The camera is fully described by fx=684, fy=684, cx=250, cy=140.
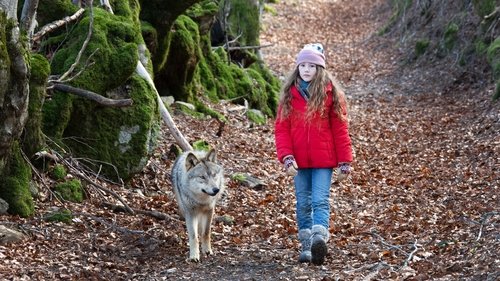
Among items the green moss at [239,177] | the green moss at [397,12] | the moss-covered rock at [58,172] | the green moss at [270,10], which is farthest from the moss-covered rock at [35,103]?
the green moss at [270,10]

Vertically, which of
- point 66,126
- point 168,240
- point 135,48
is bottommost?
point 168,240

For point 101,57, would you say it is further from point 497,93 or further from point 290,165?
point 497,93

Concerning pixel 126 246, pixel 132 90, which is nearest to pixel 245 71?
pixel 132 90

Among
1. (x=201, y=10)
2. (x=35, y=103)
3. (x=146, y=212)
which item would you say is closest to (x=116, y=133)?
(x=146, y=212)

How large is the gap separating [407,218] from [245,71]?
9037mm

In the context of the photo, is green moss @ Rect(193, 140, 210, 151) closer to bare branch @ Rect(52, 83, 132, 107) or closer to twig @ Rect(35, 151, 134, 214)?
twig @ Rect(35, 151, 134, 214)

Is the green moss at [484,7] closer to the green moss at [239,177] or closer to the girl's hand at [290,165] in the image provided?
the green moss at [239,177]

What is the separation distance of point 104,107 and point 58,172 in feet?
4.31

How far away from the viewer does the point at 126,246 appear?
25.3ft

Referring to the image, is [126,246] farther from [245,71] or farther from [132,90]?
[245,71]

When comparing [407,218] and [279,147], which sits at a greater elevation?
[279,147]

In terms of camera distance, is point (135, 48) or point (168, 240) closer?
point (168, 240)

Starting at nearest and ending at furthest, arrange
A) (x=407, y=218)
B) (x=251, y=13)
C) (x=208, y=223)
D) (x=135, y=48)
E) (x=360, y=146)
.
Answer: (x=208, y=223) < (x=407, y=218) < (x=135, y=48) < (x=360, y=146) < (x=251, y=13)

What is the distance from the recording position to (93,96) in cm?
848
